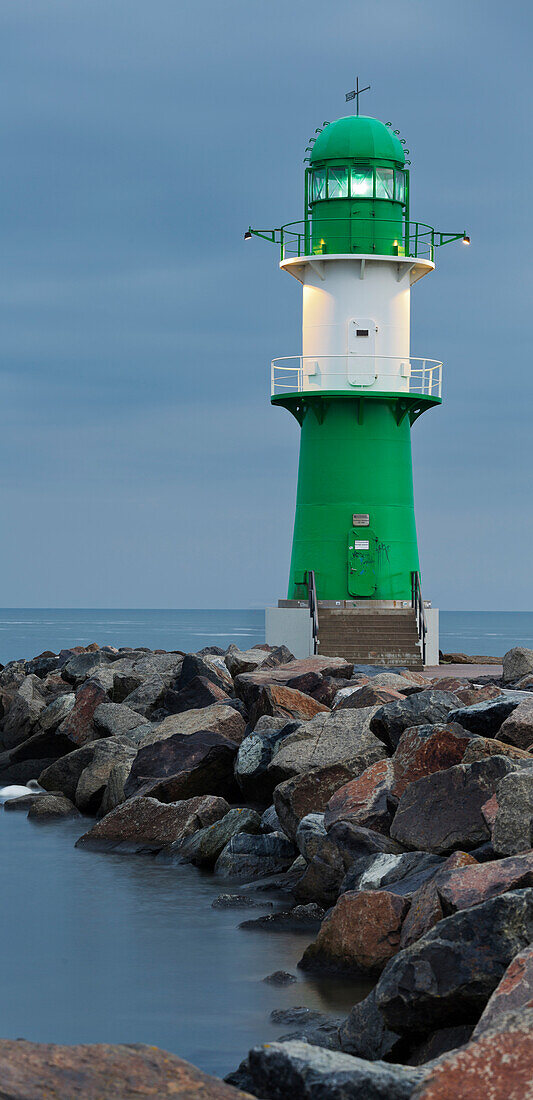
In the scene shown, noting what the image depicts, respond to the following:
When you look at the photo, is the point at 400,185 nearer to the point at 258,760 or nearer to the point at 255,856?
the point at 258,760

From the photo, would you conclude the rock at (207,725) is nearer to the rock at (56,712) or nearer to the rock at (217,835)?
the rock at (217,835)

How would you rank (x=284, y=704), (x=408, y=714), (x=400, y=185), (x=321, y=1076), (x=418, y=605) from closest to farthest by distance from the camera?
(x=321, y=1076) < (x=408, y=714) < (x=284, y=704) < (x=418, y=605) < (x=400, y=185)

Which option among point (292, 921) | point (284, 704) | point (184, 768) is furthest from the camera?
point (284, 704)

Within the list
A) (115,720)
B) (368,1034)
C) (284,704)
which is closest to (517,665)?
(284,704)

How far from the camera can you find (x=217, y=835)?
31.7 feet

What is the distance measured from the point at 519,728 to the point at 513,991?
399 cm

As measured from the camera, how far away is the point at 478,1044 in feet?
11.5

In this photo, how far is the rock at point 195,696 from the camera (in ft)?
45.0

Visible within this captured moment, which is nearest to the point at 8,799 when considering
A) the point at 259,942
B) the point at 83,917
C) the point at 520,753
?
the point at 83,917

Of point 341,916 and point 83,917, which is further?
point 83,917

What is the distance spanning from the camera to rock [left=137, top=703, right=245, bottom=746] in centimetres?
1159

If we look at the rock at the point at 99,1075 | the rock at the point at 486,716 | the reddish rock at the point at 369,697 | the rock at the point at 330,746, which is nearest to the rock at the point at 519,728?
the rock at the point at 486,716

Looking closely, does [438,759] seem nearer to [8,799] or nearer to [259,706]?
[259,706]

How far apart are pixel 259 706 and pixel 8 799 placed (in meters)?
3.10
